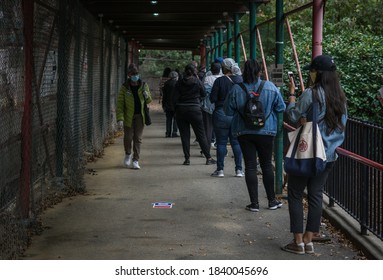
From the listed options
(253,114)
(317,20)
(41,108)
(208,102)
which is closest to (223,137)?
(208,102)

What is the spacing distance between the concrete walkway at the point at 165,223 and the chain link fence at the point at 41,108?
1.05 ft

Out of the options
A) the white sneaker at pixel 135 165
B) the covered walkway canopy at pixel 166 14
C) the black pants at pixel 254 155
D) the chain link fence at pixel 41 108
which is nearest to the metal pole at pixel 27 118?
the chain link fence at pixel 41 108

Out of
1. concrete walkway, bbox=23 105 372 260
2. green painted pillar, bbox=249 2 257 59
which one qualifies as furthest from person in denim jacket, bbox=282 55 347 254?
green painted pillar, bbox=249 2 257 59

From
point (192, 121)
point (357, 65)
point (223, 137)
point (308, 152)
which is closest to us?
point (308, 152)

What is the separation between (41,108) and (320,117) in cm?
390

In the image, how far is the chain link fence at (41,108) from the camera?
682 cm

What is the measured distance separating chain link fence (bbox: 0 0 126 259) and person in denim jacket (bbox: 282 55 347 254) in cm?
246

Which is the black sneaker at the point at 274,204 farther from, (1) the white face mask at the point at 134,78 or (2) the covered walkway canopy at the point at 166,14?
(2) the covered walkway canopy at the point at 166,14

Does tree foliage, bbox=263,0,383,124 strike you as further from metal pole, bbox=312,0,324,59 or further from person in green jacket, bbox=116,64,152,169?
metal pole, bbox=312,0,324,59

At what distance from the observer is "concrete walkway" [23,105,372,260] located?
21.7 feet

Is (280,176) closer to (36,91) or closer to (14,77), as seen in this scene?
(36,91)

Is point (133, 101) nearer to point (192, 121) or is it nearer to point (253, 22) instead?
point (192, 121)

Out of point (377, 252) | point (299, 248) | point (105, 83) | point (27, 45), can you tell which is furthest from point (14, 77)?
point (105, 83)

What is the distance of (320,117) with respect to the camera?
629 centimetres
